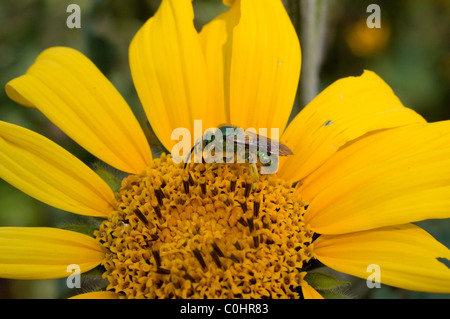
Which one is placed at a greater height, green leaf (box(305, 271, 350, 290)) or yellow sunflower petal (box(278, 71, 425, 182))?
yellow sunflower petal (box(278, 71, 425, 182))

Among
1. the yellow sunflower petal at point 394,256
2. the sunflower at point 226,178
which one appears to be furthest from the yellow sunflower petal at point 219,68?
the yellow sunflower petal at point 394,256

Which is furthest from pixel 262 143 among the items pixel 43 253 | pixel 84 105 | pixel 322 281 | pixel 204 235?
pixel 43 253

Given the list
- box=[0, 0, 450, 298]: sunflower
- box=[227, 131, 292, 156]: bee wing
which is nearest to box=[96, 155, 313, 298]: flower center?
box=[0, 0, 450, 298]: sunflower

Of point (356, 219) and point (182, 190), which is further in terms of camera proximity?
point (182, 190)

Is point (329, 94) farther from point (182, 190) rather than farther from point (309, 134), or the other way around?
point (182, 190)

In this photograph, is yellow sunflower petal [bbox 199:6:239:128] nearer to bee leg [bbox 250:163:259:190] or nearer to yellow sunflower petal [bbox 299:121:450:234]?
bee leg [bbox 250:163:259:190]

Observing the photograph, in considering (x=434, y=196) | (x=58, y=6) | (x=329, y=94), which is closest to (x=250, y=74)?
(x=329, y=94)

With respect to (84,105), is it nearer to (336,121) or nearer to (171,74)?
(171,74)
